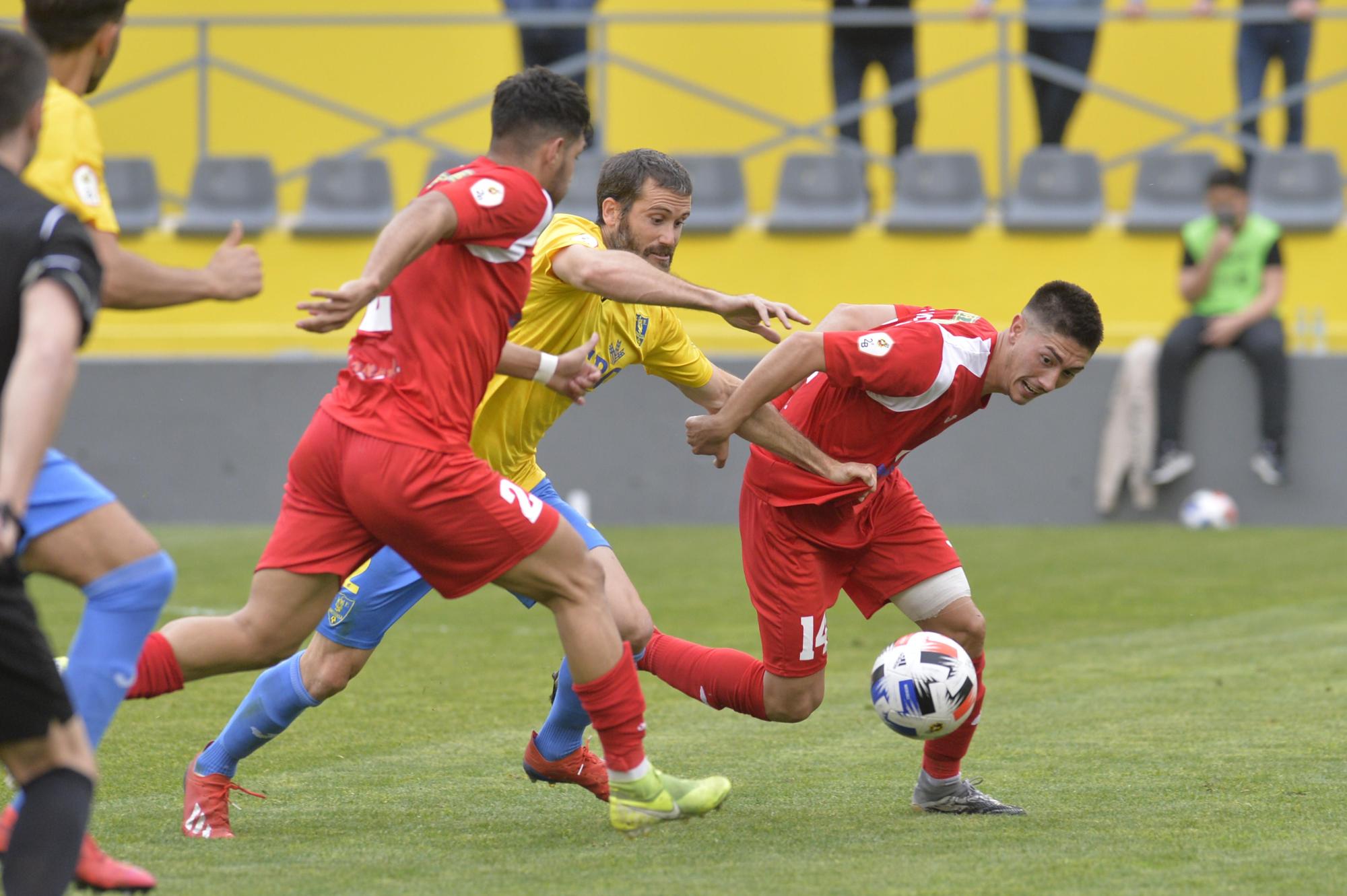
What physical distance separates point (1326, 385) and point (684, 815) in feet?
30.9

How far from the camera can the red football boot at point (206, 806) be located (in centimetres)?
498

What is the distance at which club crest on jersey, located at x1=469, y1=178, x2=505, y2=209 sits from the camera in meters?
4.55

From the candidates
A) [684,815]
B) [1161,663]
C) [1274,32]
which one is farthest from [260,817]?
[1274,32]

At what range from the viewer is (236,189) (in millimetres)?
15367

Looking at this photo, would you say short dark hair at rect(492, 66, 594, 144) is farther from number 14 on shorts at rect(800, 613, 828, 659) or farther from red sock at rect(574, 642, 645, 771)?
number 14 on shorts at rect(800, 613, 828, 659)

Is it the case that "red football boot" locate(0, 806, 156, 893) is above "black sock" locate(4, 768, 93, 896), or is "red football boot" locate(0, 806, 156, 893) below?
below

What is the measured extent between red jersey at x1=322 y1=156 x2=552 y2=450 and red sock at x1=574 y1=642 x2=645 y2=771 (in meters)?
0.74

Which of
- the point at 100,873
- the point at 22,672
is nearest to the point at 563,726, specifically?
the point at 100,873

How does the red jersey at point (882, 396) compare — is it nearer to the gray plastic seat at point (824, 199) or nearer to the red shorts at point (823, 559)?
the red shorts at point (823, 559)

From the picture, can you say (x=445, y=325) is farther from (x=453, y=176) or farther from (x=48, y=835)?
(x=48, y=835)

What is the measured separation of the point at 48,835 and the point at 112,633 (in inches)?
22.0

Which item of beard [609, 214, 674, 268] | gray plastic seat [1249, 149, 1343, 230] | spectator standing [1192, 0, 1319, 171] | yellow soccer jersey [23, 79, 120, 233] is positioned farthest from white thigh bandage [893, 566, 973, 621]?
spectator standing [1192, 0, 1319, 171]

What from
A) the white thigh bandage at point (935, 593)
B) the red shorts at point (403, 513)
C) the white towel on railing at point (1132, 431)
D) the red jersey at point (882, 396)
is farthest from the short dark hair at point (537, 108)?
the white towel on railing at point (1132, 431)

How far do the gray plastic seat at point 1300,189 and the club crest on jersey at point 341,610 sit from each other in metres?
11.0
